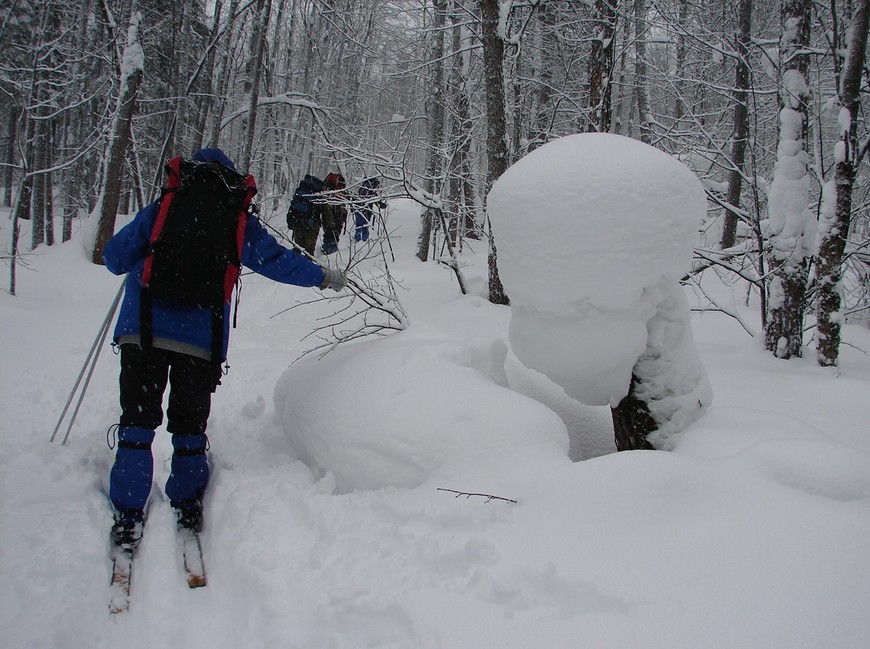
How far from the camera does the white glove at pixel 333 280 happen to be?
125 inches

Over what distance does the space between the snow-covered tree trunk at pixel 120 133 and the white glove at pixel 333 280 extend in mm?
8555

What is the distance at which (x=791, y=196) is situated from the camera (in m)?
5.23

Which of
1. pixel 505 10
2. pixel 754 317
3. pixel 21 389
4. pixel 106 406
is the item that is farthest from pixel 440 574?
pixel 754 317

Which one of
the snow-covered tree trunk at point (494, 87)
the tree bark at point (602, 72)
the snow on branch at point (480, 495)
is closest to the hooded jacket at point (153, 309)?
the snow on branch at point (480, 495)

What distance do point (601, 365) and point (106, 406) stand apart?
144 inches

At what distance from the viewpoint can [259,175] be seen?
20281 millimetres

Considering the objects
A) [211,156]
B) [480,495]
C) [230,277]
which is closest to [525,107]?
[211,156]

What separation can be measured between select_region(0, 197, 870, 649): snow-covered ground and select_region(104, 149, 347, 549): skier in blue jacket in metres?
0.12

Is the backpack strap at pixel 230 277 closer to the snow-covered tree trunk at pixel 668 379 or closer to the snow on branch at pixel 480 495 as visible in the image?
the snow on branch at pixel 480 495

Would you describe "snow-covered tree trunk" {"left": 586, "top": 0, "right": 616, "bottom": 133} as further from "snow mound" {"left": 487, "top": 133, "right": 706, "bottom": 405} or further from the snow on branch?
the snow on branch

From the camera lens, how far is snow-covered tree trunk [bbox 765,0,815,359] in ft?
16.8

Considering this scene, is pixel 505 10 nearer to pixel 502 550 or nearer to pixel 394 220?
pixel 502 550

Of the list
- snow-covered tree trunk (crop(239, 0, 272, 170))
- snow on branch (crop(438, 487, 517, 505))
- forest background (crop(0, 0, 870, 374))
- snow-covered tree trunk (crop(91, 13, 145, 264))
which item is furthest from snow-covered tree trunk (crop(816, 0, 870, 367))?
snow-covered tree trunk (crop(91, 13, 145, 264))

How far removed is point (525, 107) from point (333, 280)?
34.7 feet
